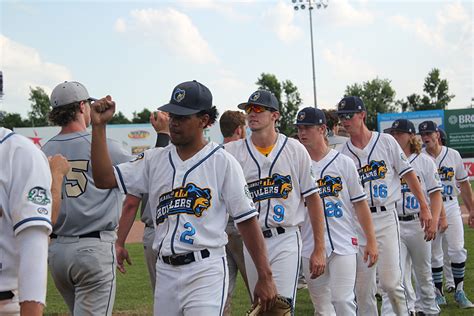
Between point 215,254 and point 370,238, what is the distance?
2519mm

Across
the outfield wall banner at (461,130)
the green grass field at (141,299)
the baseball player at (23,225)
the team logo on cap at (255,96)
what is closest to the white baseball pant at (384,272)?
the green grass field at (141,299)

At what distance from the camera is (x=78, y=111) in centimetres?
503

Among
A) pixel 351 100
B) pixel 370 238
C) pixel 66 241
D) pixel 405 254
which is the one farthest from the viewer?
pixel 405 254

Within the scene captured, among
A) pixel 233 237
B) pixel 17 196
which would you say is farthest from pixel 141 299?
pixel 17 196

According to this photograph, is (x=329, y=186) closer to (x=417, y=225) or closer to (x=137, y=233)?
(x=417, y=225)

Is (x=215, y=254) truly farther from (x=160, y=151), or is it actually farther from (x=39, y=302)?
(x=39, y=302)

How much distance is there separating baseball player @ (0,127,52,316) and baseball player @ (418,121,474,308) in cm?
737

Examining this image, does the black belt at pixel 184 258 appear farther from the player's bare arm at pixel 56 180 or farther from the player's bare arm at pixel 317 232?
the player's bare arm at pixel 317 232

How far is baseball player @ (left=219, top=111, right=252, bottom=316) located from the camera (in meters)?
6.61

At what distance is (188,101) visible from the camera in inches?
165

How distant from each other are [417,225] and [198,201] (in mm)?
4894

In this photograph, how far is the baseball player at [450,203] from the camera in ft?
30.1

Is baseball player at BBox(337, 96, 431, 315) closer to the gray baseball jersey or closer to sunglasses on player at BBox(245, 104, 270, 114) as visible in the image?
sunglasses on player at BBox(245, 104, 270, 114)

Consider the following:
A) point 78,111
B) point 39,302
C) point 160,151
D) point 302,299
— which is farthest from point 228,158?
point 302,299
